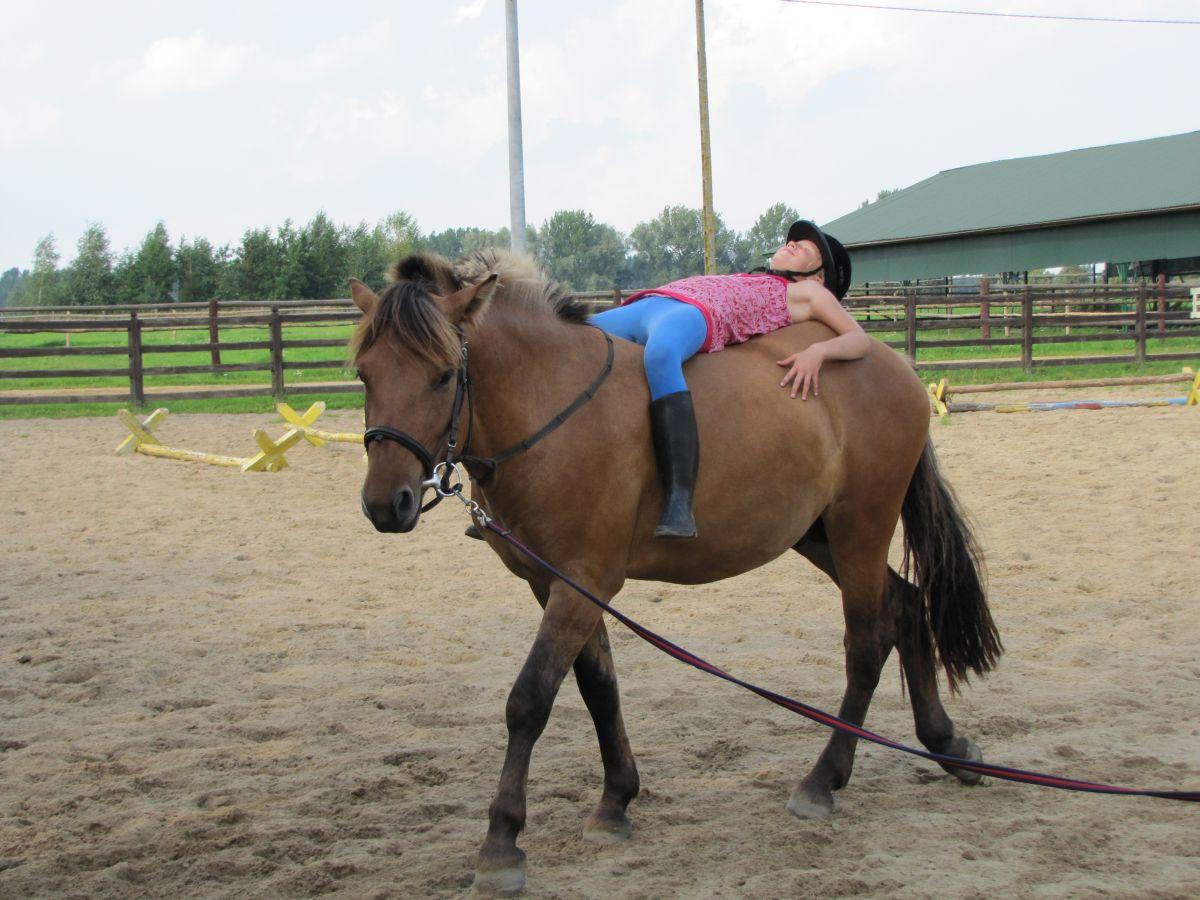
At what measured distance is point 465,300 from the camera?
319cm

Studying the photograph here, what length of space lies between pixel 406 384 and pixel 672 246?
211ft

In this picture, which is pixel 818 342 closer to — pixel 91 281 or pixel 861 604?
pixel 861 604

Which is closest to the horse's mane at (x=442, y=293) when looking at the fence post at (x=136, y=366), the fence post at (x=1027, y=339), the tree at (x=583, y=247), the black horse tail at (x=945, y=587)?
the black horse tail at (x=945, y=587)

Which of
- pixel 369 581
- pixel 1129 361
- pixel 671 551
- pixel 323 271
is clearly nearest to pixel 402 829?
pixel 671 551

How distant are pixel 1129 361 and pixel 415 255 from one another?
20502 millimetres

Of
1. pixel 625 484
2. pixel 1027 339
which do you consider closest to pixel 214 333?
pixel 1027 339

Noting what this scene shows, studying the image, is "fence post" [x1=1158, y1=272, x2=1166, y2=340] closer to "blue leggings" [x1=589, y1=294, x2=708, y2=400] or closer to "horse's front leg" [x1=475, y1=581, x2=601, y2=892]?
"blue leggings" [x1=589, y1=294, x2=708, y2=400]

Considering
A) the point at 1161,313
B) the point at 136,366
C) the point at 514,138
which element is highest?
the point at 514,138

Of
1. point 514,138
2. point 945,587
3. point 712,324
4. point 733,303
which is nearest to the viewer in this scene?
point 712,324

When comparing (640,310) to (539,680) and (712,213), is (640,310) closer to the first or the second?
(539,680)

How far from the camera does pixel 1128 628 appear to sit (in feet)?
18.3

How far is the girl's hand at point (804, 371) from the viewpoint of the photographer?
12.8 ft

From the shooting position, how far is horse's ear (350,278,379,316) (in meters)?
3.21

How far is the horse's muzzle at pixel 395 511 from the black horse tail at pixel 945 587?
2266 millimetres
